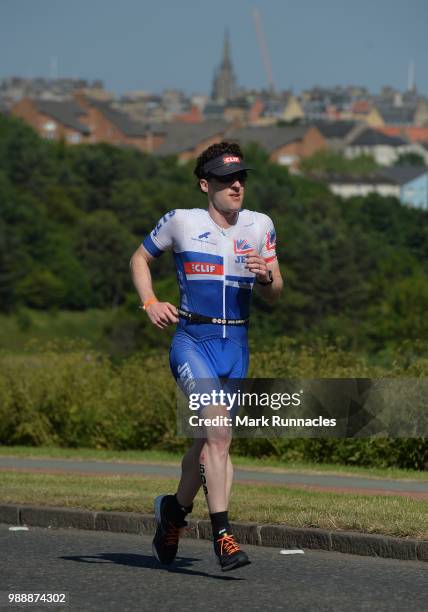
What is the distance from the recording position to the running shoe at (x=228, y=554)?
8047mm

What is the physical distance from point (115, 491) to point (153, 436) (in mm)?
7315

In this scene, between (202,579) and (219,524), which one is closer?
(219,524)

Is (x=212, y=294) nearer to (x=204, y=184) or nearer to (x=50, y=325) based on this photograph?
(x=204, y=184)

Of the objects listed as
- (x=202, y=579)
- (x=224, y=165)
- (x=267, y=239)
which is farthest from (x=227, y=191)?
(x=202, y=579)

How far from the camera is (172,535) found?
8.61 m

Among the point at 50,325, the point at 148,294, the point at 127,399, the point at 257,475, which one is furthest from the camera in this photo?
the point at 50,325

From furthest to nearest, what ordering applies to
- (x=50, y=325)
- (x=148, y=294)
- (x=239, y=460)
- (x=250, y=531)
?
(x=50, y=325)
(x=239, y=460)
(x=250, y=531)
(x=148, y=294)

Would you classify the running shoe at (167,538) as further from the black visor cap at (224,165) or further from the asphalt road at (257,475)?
the asphalt road at (257,475)

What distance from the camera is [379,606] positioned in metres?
7.45

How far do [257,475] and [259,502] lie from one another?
3.38 m

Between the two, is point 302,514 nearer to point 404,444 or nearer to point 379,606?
point 379,606

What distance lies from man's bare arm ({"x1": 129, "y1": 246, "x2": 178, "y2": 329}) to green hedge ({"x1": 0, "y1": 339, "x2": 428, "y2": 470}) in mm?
7706

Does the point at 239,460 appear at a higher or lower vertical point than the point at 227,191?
lower

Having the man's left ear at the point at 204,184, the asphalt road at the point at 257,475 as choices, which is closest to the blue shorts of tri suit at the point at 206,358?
the man's left ear at the point at 204,184
